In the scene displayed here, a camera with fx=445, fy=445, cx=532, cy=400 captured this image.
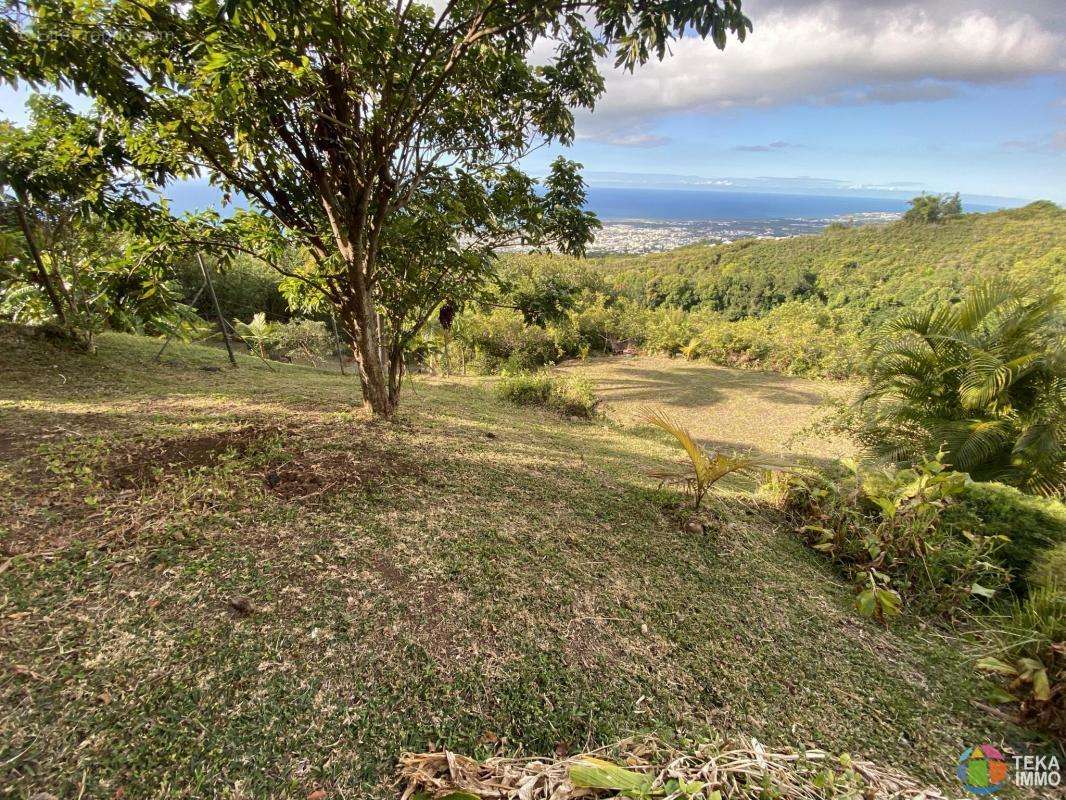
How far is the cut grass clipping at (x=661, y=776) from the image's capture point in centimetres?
145

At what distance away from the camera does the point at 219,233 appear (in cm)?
386

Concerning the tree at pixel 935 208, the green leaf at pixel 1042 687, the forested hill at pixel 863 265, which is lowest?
the green leaf at pixel 1042 687

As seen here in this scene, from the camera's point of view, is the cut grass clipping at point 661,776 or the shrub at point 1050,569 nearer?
the cut grass clipping at point 661,776

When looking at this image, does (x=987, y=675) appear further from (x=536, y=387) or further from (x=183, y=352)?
(x=183, y=352)

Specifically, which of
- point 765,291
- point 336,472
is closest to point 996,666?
point 336,472

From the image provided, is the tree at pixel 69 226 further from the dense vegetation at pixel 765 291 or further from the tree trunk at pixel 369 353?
the dense vegetation at pixel 765 291

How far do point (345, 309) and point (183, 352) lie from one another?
479 cm

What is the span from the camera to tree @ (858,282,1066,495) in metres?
4.16

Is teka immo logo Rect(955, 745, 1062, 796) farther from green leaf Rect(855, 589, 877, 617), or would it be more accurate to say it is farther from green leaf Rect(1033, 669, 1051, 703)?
green leaf Rect(855, 589, 877, 617)

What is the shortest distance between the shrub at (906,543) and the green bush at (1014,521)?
0.05 metres

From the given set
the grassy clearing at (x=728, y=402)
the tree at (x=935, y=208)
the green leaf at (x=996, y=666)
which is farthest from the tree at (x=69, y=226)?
the tree at (x=935, y=208)

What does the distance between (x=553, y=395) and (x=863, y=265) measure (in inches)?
1828

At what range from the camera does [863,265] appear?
4222cm

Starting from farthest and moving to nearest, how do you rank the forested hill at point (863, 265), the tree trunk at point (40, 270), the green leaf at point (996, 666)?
the forested hill at point (863, 265) < the tree trunk at point (40, 270) < the green leaf at point (996, 666)
